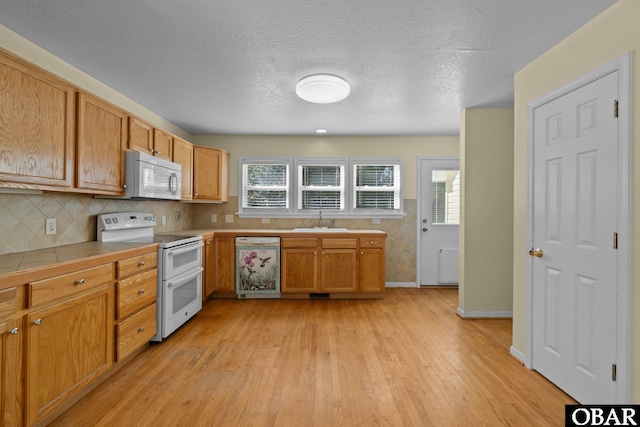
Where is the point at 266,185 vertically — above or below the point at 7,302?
above

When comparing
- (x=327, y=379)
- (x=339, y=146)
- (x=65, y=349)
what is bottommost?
(x=327, y=379)

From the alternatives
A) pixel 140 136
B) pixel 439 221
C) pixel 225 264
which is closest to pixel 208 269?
pixel 225 264

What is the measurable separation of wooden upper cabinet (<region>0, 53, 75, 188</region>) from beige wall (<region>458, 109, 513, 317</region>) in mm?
3619

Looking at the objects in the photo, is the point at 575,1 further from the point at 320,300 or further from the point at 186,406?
the point at 320,300

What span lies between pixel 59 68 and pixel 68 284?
176 cm

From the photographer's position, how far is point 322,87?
9.39 feet

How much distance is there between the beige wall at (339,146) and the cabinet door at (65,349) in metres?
3.17

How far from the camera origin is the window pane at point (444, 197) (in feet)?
16.9

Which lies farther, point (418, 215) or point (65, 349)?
point (418, 215)

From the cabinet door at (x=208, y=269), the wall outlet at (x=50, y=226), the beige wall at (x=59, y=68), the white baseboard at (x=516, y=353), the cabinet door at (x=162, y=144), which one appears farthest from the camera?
the cabinet door at (x=208, y=269)

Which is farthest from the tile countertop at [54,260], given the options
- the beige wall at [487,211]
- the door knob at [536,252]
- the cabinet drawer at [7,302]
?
the beige wall at [487,211]

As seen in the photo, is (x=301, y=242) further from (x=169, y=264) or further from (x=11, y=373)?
(x=11, y=373)

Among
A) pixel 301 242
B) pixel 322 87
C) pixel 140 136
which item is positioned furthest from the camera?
pixel 301 242

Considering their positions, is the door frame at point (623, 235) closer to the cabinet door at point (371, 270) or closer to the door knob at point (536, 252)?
the door knob at point (536, 252)
